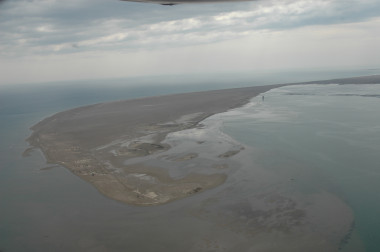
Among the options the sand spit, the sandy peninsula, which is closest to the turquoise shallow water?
the sandy peninsula

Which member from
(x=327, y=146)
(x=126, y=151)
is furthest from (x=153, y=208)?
(x=327, y=146)

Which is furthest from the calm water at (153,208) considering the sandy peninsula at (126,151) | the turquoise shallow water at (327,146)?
the sandy peninsula at (126,151)

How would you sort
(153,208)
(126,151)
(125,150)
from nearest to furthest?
1. (153,208)
2. (126,151)
3. (125,150)

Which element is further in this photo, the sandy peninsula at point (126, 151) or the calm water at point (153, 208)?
the sandy peninsula at point (126, 151)

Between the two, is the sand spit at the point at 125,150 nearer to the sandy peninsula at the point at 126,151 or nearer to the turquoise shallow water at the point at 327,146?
the sandy peninsula at the point at 126,151

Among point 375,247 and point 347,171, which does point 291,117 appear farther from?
point 375,247

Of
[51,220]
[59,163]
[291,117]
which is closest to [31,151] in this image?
[59,163]

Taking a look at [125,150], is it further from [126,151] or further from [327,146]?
[327,146]
